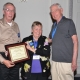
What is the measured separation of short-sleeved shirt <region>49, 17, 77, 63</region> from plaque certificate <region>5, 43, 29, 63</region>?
47 centimetres

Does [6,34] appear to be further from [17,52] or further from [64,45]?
[64,45]

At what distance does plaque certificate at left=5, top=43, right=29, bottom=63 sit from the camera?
218 centimetres

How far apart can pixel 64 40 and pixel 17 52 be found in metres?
0.72

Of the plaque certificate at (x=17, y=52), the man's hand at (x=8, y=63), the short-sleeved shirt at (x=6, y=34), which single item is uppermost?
the short-sleeved shirt at (x=6, y=34)

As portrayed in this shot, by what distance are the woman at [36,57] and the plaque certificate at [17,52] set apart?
10 cm

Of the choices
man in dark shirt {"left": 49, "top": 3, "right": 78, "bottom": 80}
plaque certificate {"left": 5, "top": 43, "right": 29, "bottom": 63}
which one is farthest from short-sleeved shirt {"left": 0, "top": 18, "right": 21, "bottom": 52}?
man in dark shirt {"left": 49, "top": 3, "right": 78, "bottom": 80}

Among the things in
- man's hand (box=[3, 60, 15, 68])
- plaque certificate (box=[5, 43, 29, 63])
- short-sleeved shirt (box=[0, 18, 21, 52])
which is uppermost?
short-sleeved shirt (box=[0, 18, 21, 52])

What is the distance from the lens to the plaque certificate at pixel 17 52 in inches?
85.7

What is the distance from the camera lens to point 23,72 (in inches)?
95.3

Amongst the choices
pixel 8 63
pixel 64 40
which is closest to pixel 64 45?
pixel 64 40

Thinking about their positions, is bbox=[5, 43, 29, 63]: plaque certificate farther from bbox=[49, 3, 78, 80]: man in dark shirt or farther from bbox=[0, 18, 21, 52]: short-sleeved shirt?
bbox=[49, 3, 78, 80]: man in dark shirt

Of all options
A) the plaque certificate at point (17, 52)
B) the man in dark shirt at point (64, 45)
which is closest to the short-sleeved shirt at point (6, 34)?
the plaque certificate at point (17, 52)

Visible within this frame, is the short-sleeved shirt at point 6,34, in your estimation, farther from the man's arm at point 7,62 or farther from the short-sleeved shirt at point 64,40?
the short-sleeved shirt at point 64,40

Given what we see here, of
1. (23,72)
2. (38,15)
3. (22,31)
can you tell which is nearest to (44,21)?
(38,15)
